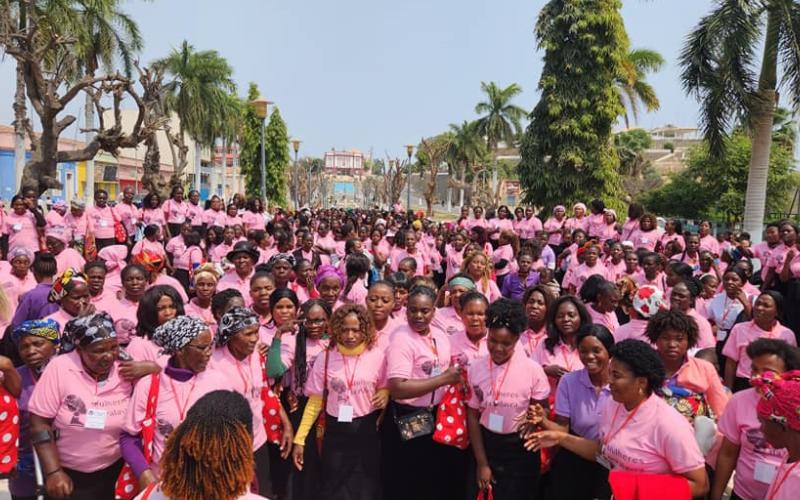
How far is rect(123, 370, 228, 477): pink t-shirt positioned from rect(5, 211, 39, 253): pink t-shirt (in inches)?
302

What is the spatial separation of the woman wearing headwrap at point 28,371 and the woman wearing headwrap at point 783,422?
3934 mm

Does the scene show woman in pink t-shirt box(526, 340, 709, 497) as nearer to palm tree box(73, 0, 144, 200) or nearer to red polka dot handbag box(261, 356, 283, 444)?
red polka dot handbag box(261, 356, 283, 444)

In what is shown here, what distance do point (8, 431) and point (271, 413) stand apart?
58.1 inches

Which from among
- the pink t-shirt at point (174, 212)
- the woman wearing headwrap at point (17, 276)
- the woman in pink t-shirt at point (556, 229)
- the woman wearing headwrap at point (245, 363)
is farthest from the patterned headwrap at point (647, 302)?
the pink t-shirt at point (174, 212)

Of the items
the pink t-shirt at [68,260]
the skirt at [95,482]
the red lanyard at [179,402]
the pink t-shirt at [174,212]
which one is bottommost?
the skirt at [95,482]

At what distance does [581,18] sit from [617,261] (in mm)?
15157

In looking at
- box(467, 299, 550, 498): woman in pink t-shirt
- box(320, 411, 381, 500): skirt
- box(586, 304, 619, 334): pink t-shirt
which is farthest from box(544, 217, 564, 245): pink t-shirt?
box(320, 411, 381, 500): skirt

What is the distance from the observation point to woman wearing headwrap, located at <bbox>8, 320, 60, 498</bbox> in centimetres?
378

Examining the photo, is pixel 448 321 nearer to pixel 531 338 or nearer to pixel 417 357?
pixel 531 338

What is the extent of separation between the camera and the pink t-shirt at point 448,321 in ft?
17.3

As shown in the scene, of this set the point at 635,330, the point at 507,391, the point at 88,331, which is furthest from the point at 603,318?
the point at 88,331

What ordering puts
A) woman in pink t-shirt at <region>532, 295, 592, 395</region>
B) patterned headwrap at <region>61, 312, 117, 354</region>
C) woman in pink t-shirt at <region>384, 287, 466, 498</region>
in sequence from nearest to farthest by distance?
patterned headwrap at <region>61, 312, 117, 354</region> < woman in pink t-shirt at <region>384, 287, 466, 498</region> < woman in pink t-shirt at <region>532, 295, 592, 395</region>

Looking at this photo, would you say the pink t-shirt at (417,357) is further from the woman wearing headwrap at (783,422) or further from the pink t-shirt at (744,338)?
the pink t-shirt at (744,338)

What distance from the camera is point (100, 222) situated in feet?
37.1
